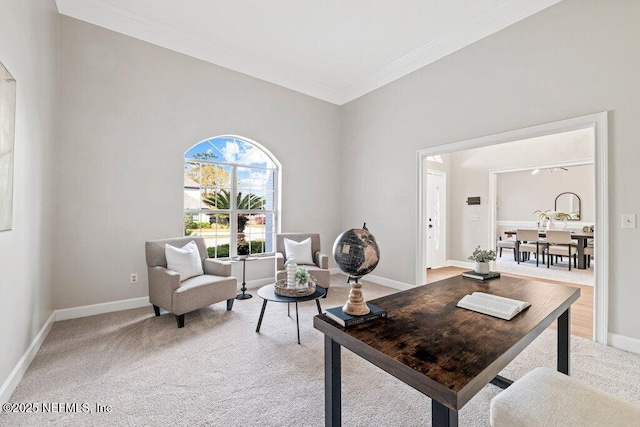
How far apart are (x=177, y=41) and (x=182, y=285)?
305cm

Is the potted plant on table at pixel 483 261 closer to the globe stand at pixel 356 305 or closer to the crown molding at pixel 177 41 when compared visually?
the globe stand at pixel 356 305

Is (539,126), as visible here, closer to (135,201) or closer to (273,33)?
(273,33)

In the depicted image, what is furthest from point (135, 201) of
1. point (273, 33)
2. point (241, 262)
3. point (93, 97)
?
point (273, 33)

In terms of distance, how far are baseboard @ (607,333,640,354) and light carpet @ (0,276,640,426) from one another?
0.28ft

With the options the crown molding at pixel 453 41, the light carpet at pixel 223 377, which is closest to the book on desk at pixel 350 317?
the light carpet at pixel 223 377

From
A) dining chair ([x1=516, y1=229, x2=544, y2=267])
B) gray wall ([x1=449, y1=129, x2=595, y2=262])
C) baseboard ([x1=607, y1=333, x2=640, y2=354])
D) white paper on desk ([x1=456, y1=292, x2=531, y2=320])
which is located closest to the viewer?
white paper on desk ([x1=456, y1=292, x2=531, y2=320])

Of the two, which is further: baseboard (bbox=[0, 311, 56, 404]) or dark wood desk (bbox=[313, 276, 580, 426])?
baseboard (bbox=[0, 311, 56, 404])

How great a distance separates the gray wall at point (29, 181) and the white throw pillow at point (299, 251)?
2.57 meters

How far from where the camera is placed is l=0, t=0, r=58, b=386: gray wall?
1.78 m

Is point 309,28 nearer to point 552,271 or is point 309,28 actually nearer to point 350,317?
point 350,317

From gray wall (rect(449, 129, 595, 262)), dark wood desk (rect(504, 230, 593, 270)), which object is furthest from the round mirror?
gray wall (rect(449, 129, 595, 262))

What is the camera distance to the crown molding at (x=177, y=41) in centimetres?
306

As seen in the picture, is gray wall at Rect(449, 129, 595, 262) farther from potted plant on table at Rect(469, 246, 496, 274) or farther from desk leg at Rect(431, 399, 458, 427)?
desk leg at Rect(431, 399, 458, 427)

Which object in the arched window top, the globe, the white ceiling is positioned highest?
the white ceiling
